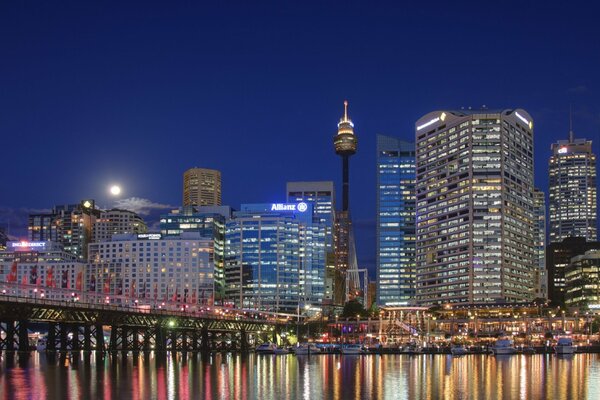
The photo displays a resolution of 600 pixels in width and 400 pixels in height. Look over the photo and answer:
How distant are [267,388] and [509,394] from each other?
2609 cm

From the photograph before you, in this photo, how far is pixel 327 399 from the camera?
87.6 meters

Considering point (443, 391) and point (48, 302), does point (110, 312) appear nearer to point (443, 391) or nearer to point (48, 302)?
point (48, 302)

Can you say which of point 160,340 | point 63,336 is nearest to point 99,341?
point 63,336

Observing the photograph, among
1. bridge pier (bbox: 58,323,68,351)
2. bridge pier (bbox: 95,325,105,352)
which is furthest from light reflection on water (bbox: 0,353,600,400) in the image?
bridge pier (bbox: 58,323,68,351)

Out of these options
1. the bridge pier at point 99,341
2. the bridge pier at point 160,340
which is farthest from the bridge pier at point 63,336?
the bridge pier at point 160,340

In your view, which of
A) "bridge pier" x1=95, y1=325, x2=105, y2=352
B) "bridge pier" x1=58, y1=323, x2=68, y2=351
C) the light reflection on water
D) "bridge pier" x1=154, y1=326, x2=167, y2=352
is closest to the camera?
the light reflection on water

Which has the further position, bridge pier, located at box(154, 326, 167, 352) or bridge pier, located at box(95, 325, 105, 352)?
bridge pier, located at box(154, 326, 167, 352)

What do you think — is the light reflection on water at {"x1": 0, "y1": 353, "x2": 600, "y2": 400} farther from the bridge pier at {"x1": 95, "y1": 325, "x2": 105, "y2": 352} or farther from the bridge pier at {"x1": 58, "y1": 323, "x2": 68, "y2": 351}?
the bridge pier at {"x1": 58, "y1": 323, "x2": 68, "y2": 351}

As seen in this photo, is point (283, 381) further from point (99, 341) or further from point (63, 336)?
point (63, 336)

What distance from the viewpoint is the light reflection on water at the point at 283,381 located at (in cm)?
9062

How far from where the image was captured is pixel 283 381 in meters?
110

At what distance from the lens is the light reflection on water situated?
297 ft

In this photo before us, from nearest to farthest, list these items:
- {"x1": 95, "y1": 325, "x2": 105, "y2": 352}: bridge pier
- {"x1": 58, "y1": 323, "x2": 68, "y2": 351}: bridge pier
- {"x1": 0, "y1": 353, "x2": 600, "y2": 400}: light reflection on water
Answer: {"x1": 0, "y1": 353, "x2": 600, "y2": 400}: light reflection on water, {"x1": 95, "y1": 325, "x2": 105, "y2": 352}: bridge pier, {"x1": 58, "y1": 323, "x2": 68, "y2": 351}: bridge pier

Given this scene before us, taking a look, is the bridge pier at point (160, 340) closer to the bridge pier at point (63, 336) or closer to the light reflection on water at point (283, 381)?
the bridge pier at point (63, 336)
